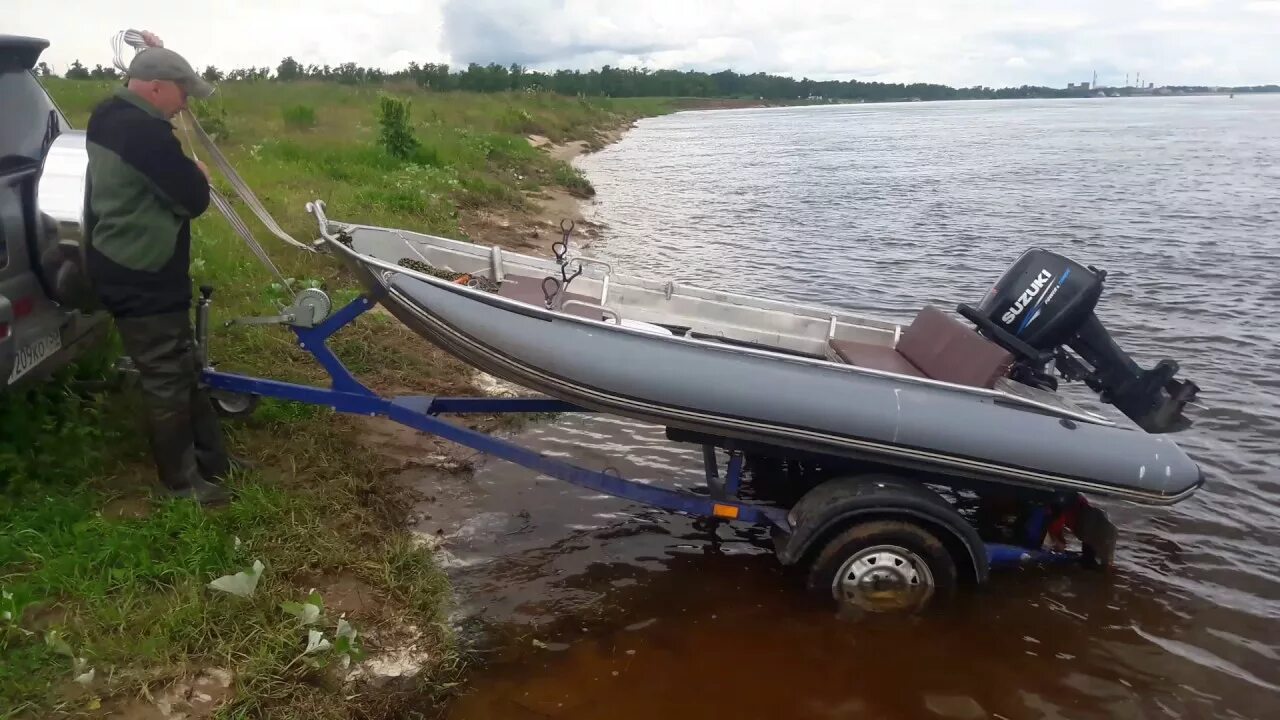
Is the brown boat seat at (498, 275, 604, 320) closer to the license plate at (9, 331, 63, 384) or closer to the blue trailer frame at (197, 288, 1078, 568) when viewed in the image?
the blue trailer frame at (197, 288, 1078, 568)

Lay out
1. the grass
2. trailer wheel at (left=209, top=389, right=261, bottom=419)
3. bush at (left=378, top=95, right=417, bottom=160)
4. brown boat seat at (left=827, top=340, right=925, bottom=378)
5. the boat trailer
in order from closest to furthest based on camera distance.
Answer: the grass, the boat trailer, trailer wheel at (left=209, top=389, right=261, bottom=419), brown boat seat at (left=827, top=340, right=925, bottom=378), bush at (left=378, top=95, right=417, bottom=160)

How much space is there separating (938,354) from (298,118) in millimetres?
16969

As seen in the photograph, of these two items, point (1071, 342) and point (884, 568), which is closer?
point (884, 568)

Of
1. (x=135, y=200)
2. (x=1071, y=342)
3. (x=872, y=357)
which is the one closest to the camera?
(x=135, y=200)

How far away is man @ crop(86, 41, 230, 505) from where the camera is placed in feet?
11.0

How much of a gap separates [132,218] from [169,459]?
1138 mm

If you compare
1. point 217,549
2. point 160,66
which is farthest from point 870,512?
point 160,66

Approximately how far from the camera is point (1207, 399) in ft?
23.6

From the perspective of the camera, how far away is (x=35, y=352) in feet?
11.5

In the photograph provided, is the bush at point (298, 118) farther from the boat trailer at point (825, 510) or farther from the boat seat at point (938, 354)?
the boat seat at point (938, 354)

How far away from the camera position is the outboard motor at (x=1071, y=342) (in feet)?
14.2

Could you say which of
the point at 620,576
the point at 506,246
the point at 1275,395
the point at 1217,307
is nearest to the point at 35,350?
the point at 620,576

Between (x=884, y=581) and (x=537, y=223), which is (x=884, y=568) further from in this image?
(x=537, y=223)

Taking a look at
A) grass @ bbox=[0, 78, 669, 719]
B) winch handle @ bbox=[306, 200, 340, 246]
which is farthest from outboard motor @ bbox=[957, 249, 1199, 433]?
winch handle @ bbox=[306, 200, 340, 246]
